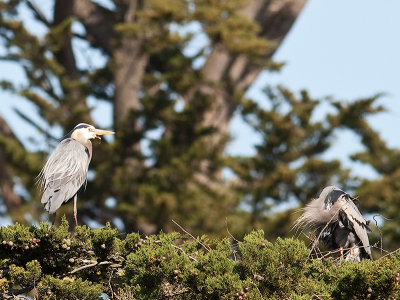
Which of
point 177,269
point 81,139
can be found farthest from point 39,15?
point 177,269

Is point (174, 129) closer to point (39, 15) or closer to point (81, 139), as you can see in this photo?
point (39, 15)

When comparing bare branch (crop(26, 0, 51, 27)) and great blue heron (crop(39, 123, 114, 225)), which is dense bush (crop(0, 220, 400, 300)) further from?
bare branch (crop(26, 0, 51, 27))

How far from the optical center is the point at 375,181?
1727cm

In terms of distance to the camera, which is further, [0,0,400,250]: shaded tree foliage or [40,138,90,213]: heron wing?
[0,0,400,250]: shaded tree foliage

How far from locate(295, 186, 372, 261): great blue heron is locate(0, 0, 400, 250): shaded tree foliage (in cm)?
864

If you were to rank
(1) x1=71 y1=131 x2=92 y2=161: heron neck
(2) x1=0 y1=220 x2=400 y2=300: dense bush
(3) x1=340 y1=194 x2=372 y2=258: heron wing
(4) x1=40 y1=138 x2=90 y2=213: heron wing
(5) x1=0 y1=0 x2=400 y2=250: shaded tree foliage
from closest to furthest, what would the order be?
1. (2) x1=0 y1=220 x2=400 y2=300: dense bush
2. (3) x1=340 y1=194 x2=372 y2=258: heron wing
3. (4) x1=40 y1=138 x2=90 y2=213: heron wing
4. (1) x1=71 y1=131 x2=92 y2=161: heron neck
5. (5) x1=0 y1=0 x2=400 y2=250: shaded tree foliage

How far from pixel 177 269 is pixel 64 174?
2.53 m

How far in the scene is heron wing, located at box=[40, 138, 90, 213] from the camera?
7.24 m

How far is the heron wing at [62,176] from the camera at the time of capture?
7.24 meters

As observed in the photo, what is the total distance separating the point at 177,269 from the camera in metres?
5.20

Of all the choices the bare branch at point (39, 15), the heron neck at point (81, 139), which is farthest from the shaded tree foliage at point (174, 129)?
the heron neck at point (81, 139)

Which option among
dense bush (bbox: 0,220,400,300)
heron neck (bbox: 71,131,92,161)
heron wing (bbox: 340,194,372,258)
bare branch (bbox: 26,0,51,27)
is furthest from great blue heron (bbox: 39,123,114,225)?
bare branch (bbox: 26,0,51,27)

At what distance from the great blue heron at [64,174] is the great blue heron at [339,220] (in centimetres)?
220

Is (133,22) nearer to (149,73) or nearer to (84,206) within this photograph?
(149,73)
